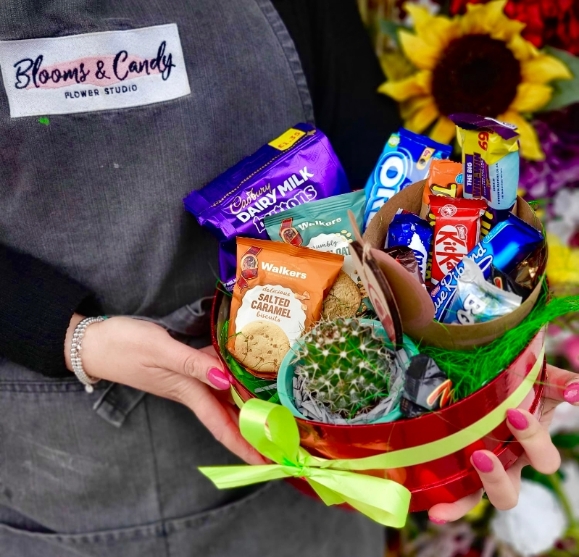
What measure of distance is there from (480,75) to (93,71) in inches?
23.2

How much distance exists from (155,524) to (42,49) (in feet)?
2.36

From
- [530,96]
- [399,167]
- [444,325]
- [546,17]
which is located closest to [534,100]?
[530,96]

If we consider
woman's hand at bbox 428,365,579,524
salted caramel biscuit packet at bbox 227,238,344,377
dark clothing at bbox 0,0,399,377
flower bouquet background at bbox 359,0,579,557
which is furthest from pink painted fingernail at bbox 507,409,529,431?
dark clothing at bbox 0,0,399,377

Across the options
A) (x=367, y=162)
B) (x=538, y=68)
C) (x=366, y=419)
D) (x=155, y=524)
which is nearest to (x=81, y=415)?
(x=155, y=524)

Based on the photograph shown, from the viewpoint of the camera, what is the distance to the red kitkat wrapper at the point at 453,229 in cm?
69

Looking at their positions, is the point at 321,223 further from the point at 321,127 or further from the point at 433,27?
the point at 433,27

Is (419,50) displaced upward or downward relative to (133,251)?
upward

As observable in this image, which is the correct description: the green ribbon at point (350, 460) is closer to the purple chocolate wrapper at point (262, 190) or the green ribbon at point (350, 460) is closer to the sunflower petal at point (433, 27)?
the purple chocolate wrapper at point (262, 190)

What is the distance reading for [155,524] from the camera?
94cm

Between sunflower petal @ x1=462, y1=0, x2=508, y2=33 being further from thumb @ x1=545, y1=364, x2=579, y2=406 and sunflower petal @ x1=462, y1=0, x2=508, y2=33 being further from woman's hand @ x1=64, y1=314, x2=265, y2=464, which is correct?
woman's hand @ x1=64, y1=314, x2=265, y2=464

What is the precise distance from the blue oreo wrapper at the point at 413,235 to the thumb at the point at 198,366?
9.7 inches

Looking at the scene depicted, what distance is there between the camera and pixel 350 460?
0.61 meters

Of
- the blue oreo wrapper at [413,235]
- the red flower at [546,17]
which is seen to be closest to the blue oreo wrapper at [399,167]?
the blue oreo wrapper at [413,235]

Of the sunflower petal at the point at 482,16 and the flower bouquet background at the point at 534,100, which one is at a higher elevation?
the sunflower petal at the point at 482,16
